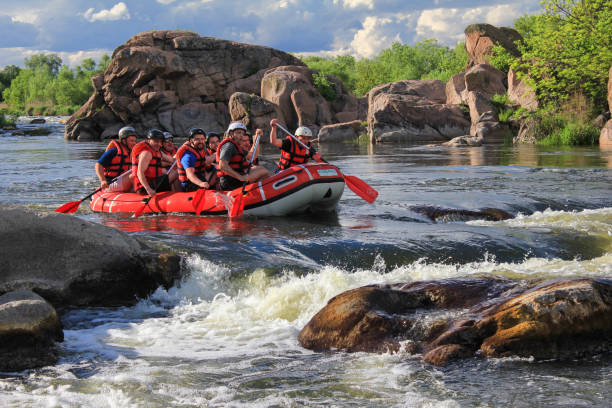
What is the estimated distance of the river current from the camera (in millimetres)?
3838

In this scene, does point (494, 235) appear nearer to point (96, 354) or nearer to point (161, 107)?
point (96, 354)

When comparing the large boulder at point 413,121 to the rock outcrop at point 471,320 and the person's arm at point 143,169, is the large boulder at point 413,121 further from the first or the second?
the rock outcrop at point 471,320

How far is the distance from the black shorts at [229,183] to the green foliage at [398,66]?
126ft

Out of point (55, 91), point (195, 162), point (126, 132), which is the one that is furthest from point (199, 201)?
point (55, 91)

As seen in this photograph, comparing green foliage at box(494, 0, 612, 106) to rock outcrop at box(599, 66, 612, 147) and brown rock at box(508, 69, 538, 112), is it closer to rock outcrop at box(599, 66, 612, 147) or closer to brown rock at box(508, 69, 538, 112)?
brown rock at box(508, 69, 538, 112)

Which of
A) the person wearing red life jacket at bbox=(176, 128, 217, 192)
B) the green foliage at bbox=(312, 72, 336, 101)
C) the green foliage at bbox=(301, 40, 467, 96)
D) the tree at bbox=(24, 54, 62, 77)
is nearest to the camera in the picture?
the person wearing red life jacket at bbox=(176, 128, 217, 192)

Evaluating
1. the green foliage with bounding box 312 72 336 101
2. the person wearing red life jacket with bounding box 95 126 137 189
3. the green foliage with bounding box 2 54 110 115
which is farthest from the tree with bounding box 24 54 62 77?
the person wearing red life jacket with bounding box 95 126 137 189

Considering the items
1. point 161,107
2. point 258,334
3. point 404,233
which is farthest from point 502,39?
point 258,334

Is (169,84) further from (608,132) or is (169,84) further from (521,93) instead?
(608,132)

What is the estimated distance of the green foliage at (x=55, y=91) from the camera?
82825mm

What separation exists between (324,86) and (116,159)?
27.8 meters

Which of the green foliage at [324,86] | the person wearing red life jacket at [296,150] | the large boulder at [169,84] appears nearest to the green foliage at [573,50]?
the green foliage at [324,86]

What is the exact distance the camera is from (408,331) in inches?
179

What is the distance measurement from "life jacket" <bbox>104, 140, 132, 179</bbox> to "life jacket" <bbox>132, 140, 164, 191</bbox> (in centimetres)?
59
